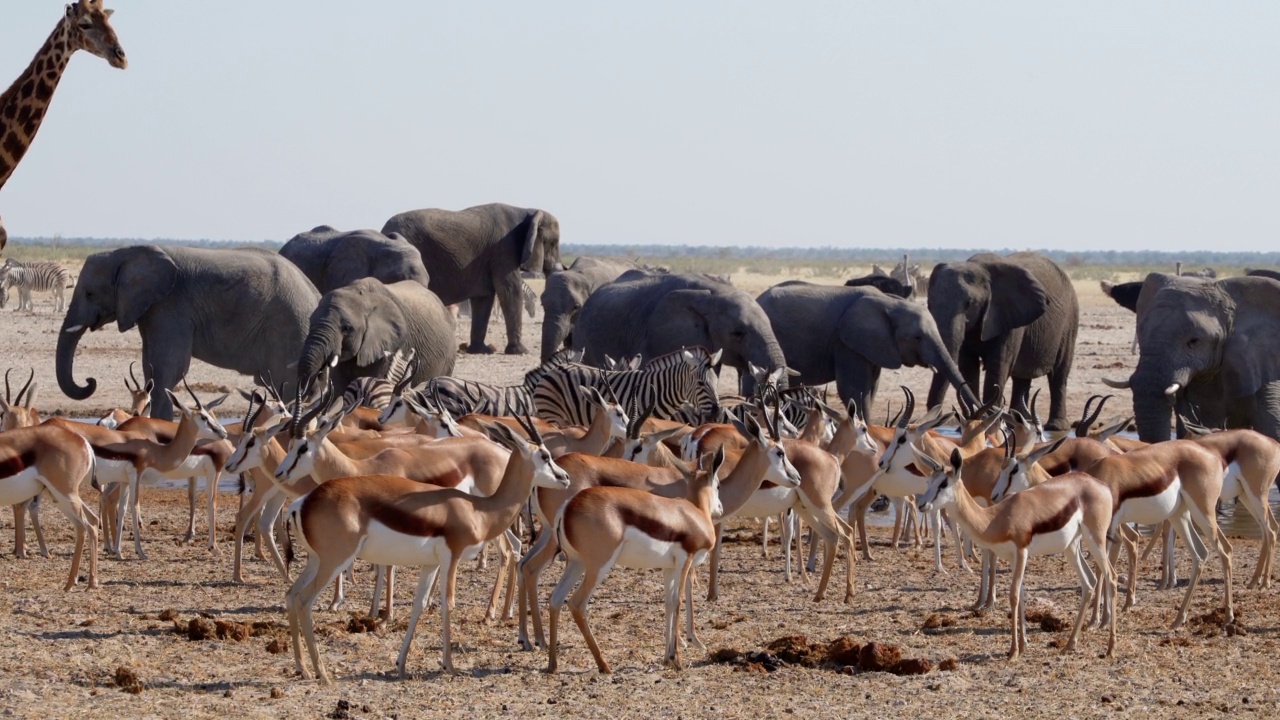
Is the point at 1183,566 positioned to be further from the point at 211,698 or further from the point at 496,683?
the point at 211,698

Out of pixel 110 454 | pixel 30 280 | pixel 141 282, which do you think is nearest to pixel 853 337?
pixel 141 282

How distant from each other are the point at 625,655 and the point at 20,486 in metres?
4.21

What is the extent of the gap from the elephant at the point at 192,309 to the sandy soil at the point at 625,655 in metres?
5.82

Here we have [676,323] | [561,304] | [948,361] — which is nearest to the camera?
[948,361]

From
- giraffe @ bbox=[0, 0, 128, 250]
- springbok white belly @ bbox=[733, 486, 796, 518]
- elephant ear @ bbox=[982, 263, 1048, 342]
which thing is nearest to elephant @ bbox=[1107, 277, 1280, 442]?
elephant ear @ bbox=[982, 263, 1048, 342]

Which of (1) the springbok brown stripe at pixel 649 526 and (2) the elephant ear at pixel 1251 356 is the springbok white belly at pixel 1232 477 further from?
(2) the elephant ear at pixel 1251 356

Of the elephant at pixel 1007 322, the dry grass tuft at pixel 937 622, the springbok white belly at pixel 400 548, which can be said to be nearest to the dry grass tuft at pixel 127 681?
the springbok white belly at pixel 400 548

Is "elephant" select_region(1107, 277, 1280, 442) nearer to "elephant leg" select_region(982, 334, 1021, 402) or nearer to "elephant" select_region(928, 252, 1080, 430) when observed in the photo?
"elephant" select_region(928, 252, 1080, 430)

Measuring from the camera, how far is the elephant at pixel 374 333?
1816cm

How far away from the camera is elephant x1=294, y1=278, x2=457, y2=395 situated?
1816 centimetres

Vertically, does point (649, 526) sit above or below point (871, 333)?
below

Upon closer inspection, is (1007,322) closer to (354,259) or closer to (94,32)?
(354,259)

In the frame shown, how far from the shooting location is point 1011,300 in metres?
23.0

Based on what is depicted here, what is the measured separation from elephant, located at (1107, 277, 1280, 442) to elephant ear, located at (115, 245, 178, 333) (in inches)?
411
